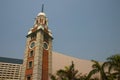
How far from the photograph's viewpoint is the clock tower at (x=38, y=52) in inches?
1608

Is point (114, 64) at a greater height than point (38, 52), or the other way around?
point (38, 52)

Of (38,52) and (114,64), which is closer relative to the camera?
(114,64)

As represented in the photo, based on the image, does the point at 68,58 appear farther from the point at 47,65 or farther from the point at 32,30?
the point at 32,30

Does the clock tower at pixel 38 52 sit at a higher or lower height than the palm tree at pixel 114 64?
higher

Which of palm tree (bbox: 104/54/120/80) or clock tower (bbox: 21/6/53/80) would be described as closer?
palm tree (bbox: 104/54/120/80)

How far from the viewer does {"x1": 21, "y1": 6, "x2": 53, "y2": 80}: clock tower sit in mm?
40853

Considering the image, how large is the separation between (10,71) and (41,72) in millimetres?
155114

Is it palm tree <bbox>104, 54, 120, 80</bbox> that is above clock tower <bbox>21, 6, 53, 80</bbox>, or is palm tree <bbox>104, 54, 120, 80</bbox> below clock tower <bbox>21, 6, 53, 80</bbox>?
below

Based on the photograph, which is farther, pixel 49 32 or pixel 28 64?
pixel 49 32

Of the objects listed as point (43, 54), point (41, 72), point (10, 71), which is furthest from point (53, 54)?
point (10, 71)

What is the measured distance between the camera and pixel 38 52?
1650 inches

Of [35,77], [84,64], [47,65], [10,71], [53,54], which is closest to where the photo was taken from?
[35,77]

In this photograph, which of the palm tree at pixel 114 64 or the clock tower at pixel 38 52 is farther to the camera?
the clock tower at pixel 38 52

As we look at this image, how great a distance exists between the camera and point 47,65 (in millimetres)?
43094
